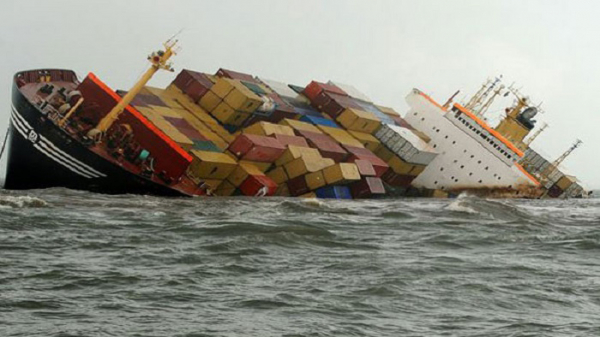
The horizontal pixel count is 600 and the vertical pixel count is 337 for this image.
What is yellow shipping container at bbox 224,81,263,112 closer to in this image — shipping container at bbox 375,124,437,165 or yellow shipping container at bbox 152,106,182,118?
yellow shipping container at bbox 152,106,182,118

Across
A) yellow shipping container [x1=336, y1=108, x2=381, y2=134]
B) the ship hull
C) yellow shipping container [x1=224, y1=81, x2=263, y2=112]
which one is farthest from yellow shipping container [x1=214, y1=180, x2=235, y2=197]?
yellow shipping container [x1=336, y1=108, x2=381, y2=134]

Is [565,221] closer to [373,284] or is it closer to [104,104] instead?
[373,284]

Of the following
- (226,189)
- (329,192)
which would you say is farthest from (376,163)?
(226,189)

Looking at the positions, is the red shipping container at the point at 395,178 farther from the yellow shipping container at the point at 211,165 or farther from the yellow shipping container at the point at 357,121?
the yellow shipping container at the point at 211,165

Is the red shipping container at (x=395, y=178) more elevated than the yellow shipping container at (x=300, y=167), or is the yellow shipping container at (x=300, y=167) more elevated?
the red shipping container at (x=395, y=178)

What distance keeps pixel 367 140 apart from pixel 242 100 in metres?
14.6

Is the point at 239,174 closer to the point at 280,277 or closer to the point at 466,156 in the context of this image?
the point at 280,277

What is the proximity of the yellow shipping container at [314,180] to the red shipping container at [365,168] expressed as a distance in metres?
5.43

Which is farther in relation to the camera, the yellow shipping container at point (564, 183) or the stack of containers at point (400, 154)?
the yellow shipping container at point (564, 183)

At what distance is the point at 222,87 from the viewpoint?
182 ft

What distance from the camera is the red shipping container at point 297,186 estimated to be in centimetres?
5022

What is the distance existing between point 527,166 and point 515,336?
268 ft

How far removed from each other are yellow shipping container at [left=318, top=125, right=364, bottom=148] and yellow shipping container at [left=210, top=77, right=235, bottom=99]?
9813 mm

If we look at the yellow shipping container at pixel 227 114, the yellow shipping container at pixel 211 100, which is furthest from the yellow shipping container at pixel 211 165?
the yellow shipping container at pixel 211 100
